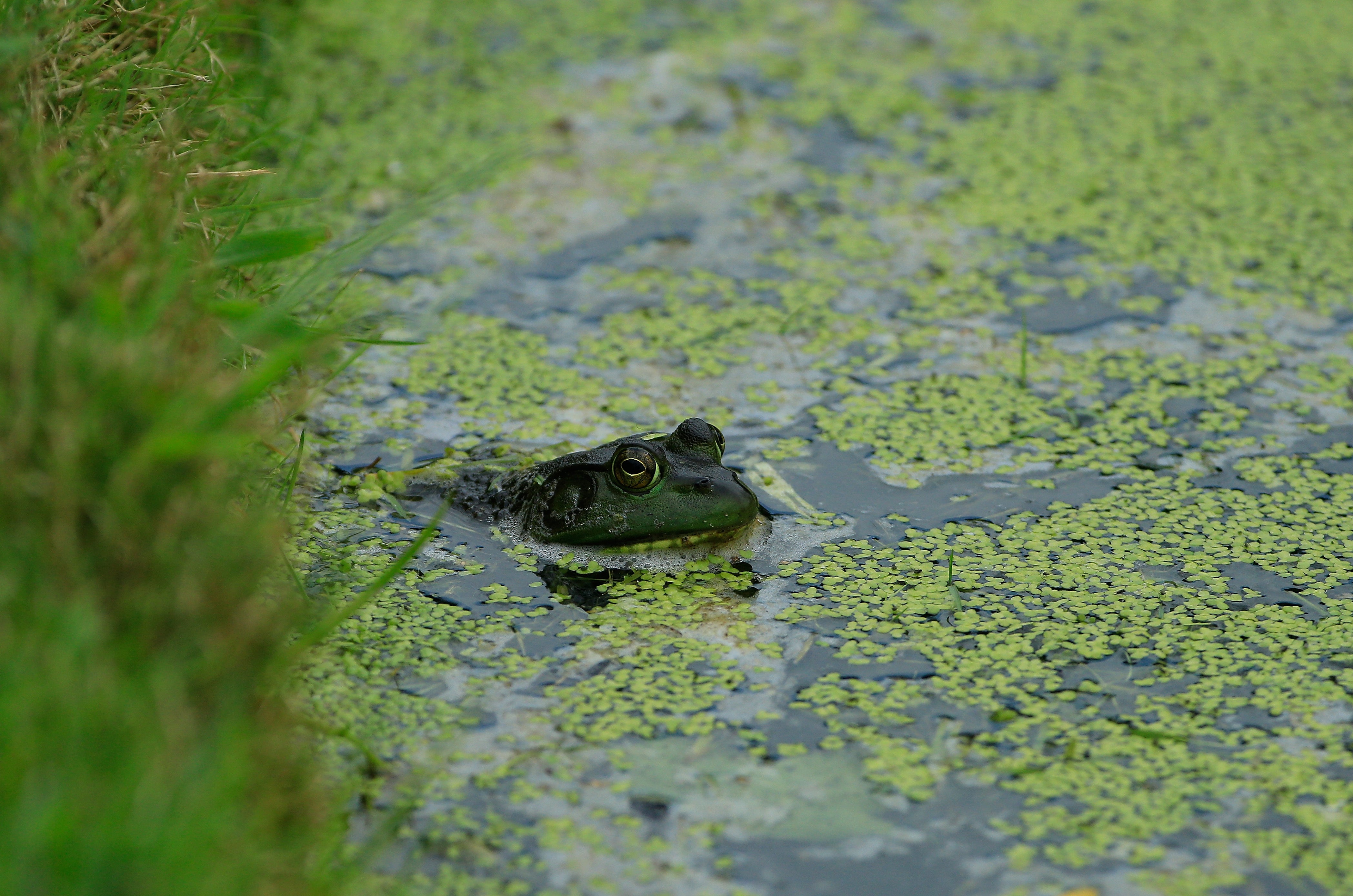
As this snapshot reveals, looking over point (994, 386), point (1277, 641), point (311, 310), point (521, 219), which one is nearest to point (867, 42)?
point (521, 219)

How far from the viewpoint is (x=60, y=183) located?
2393 millimetres

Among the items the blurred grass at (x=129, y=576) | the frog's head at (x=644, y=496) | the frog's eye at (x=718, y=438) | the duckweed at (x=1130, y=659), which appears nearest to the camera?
the blurred grass at (x=129, y=576)

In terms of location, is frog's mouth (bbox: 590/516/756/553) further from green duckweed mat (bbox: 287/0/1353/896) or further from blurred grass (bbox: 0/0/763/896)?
blurred grass (bbox: 0/0/763/896)

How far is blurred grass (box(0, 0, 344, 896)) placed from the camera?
1.49 meters

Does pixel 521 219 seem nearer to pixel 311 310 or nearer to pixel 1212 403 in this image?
pixel 311 310

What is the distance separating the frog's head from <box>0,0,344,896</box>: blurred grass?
0.82 meters

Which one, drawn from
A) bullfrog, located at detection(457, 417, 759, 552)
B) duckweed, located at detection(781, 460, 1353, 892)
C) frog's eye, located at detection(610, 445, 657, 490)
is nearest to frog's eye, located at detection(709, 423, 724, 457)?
bullfrog, located at detection(457, 417, 759, 552)

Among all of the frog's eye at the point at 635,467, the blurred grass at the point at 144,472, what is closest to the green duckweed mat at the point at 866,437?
the frog's eye at the point at 635,467

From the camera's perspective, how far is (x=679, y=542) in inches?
115

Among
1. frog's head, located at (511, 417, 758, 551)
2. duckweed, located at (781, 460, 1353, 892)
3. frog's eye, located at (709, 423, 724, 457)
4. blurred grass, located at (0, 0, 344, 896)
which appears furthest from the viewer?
frog's eye, located at (709, 423, 724, 457)

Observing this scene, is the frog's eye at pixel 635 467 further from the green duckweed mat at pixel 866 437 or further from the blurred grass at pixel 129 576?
the blurred grass at pixel 129 576

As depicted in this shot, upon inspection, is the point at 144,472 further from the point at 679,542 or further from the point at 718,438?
the point at 718,438

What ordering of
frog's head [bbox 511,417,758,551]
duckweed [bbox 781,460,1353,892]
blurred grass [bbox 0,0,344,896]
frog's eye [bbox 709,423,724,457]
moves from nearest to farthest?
blurred grass [bbox 0,0,344,896] → duckweed [bbox 781,460,1353,892] → frog's head [bbox 511,417,758,551] → frog's eye [bbox 709,423,724,457]

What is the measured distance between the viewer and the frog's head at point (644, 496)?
2875mm
